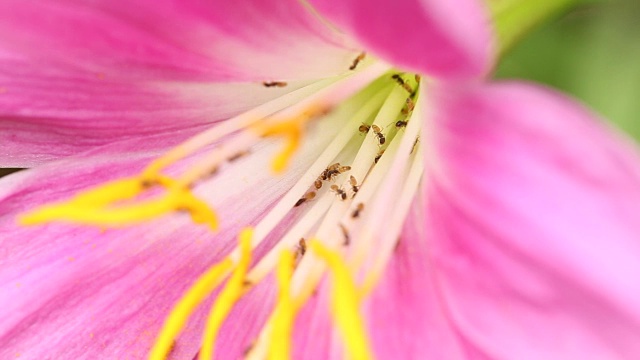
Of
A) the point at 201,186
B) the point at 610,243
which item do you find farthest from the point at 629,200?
the point at 201,186

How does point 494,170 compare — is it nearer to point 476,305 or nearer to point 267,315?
point 476,305

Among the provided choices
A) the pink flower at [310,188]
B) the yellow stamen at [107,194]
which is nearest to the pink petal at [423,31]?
the pink flower at [310,188]

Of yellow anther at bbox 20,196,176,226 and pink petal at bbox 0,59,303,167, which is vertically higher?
pink petal at bbox 0,59,303,167

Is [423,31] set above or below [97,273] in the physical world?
above

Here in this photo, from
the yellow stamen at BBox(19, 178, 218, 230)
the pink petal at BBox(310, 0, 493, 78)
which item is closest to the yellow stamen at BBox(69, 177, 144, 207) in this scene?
the yellow stamen at BBox(19, 178, 218, 230)

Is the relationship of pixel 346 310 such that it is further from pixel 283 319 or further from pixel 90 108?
pixel 90 108

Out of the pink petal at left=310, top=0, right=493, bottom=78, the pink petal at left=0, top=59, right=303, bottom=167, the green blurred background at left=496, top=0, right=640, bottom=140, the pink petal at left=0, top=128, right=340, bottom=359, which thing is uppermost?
the green blurred background at left=496, top=0, right=640, bottom=140

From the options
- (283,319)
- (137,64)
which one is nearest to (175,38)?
(137,64)

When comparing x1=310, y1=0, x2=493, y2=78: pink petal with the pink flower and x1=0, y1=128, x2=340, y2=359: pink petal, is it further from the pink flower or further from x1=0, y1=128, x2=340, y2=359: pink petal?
x1=0, y1=128, x2=340, y2=359: pink petal
